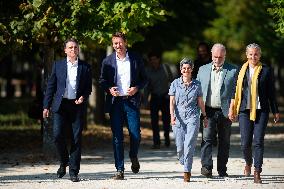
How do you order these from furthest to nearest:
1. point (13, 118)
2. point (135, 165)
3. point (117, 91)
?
point (13, 118)
point (135, 165)
point (117, 91)

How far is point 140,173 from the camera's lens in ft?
46.6

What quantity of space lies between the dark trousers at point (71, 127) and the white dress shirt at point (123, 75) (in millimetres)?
700

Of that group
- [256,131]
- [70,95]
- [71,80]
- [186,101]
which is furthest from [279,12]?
[70,95]

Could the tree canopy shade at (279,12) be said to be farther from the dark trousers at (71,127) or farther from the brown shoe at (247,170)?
the dark trousers at (71,127)

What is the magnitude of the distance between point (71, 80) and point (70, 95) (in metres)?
0.23

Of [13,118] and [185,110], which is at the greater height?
[185,110]

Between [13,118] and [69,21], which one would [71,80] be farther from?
[13,118]

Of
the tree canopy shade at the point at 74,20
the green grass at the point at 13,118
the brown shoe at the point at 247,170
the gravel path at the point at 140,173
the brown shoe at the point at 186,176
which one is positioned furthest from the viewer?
the green grass at the point at 13,118

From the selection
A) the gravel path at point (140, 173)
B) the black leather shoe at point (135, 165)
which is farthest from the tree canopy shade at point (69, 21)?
the black leather shoe at point (135, 165)

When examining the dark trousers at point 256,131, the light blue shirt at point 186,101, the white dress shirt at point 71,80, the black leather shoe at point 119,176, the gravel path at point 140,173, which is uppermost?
the white dress shirt at point 71,80

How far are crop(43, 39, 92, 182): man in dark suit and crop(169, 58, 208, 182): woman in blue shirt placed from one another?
1296 millimetres

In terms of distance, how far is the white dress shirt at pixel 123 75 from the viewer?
13648 millimetres

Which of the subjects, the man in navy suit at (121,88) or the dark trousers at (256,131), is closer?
the dark trousers at (256,131)

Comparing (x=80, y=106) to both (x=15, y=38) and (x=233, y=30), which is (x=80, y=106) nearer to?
(x=15, y=38)
